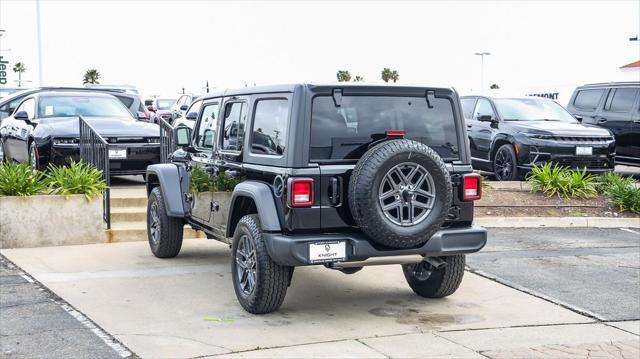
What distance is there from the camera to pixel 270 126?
23.2 ft

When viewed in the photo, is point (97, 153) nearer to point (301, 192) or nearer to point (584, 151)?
point (301, 192)

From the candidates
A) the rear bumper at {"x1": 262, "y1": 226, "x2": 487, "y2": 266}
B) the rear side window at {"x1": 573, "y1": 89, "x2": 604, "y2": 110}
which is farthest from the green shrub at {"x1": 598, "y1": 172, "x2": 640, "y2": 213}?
the rear bumper at {"x1": 262, "y1": 226, "x2": 487, "y2": 266}

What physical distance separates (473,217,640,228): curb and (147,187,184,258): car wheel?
4667 mm

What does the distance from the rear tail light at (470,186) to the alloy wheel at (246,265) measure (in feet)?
5.91

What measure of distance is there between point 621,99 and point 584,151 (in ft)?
10.1

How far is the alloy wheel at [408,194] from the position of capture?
21.5 feet

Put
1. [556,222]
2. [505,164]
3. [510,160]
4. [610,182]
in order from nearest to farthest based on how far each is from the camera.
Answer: [556,222]
[610,182]
[510,160]
[505,164]

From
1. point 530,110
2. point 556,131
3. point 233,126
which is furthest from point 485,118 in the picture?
point 233,126

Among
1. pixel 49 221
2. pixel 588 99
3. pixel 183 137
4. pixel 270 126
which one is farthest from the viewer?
pixel 588 99

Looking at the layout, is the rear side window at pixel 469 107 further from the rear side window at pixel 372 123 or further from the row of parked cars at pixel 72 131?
the rear side window at pixel 372 123

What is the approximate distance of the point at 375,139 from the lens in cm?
687

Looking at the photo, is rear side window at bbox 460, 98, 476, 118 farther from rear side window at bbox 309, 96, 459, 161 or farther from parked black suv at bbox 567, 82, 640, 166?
rear side window at bbox 309, 96, 459, 161

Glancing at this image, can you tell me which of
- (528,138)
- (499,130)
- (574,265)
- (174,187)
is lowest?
(574,265)

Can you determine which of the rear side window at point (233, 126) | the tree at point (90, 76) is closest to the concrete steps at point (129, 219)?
the rear side window at point (233, 126)
